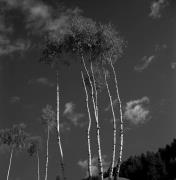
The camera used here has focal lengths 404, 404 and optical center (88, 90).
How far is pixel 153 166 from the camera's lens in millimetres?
111875

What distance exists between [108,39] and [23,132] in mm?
52277

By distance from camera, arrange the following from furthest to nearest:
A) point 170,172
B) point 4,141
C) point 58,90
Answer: point 170,172 < point 4,141 < point 58,90

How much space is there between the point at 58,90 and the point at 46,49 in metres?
4.84

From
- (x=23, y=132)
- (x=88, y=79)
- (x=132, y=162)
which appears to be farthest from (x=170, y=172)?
(x=88, y=79)

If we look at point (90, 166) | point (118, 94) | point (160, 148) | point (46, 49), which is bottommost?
point (90, 166)

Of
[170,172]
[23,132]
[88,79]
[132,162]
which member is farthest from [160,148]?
[88,79]

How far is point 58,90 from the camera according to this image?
43.9 m

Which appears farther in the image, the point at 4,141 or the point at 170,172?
the point at 170,172

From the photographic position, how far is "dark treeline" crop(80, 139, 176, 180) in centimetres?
10712

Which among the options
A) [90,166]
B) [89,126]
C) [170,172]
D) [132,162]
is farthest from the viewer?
[132,162]

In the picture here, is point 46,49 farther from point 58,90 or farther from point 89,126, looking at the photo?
point 89,126

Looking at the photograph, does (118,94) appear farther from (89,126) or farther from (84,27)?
(84,27)

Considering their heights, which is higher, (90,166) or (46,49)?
(46,49)

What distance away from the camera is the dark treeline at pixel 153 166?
10712 cm
